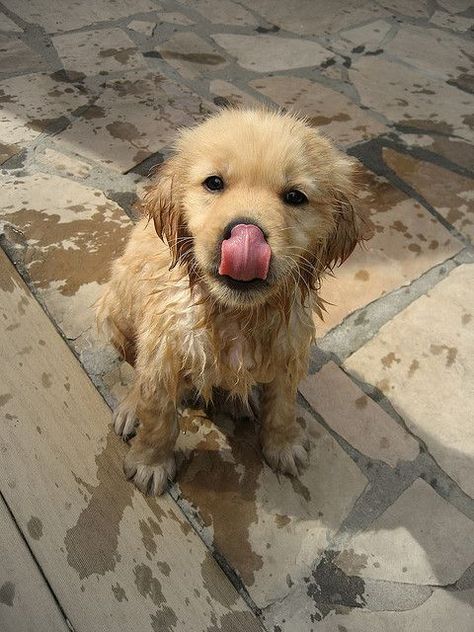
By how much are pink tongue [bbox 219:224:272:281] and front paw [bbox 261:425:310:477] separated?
81 centimetres

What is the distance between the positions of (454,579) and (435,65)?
12.4 ft

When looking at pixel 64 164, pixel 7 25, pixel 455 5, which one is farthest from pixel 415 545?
pixel 455 5

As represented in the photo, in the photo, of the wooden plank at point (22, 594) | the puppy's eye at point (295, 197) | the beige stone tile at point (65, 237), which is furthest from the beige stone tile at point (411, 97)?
the wooden plank at point (22, 594)

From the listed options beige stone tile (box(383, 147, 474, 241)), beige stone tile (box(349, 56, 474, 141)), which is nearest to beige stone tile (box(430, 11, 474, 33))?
beige stone tile (box(349, 56, 474, 141))

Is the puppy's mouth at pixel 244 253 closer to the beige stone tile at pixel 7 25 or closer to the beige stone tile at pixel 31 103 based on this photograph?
the beige stone tile at pixel 31 103

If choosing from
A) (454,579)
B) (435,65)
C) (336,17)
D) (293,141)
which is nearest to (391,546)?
(454,579)

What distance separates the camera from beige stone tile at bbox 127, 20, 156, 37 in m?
4.02

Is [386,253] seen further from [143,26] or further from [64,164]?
[143,26]

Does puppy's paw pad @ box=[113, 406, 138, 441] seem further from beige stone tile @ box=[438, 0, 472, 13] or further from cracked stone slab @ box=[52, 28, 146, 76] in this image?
beige stone tile @ box=[438, 0, 472, 13]

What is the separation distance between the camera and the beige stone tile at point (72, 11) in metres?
3.99

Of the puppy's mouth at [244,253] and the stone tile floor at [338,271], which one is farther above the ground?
the puppy's mouth at [244,253]

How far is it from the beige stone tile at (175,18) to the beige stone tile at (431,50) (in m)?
1.61

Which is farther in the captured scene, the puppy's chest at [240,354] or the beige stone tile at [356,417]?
the beige stone tile at [356,417]

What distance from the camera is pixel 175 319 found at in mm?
1608
